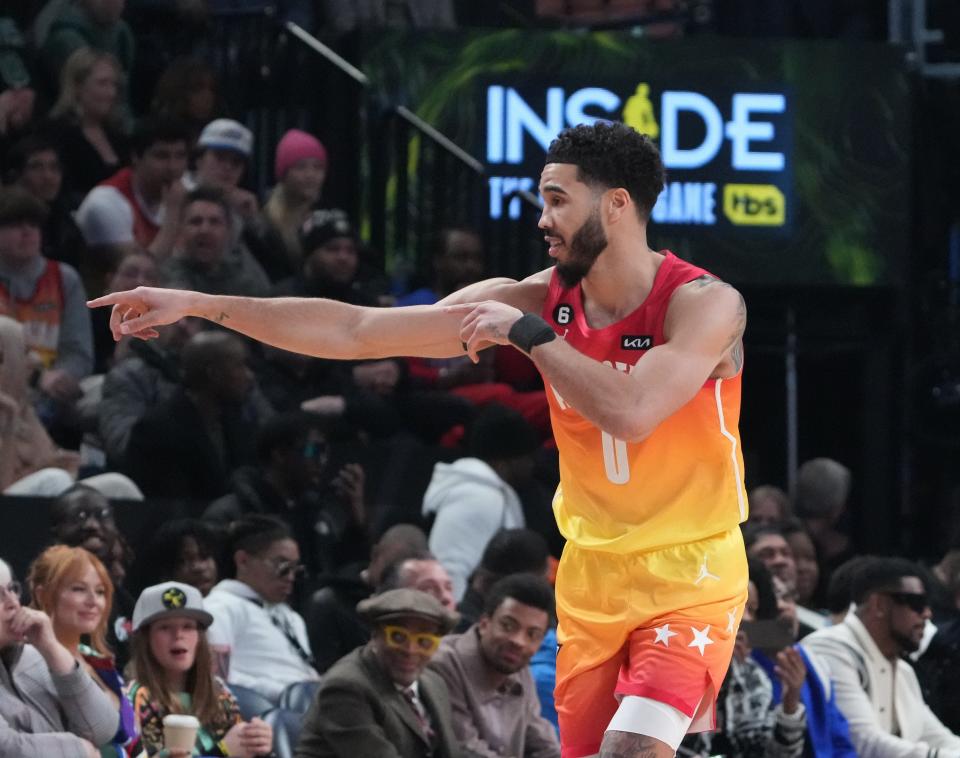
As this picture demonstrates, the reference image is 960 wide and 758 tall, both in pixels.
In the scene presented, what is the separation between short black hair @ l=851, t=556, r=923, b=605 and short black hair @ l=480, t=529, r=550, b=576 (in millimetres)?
1571

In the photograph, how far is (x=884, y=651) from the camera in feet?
31.1

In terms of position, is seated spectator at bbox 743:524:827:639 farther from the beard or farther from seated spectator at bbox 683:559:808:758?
the beard

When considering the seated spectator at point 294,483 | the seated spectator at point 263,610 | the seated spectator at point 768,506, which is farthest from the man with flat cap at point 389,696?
the seated spectator at point 768,506

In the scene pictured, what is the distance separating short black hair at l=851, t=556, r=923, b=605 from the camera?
9.48 metres

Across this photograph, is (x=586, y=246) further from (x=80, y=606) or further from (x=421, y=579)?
(x=421, y=579)

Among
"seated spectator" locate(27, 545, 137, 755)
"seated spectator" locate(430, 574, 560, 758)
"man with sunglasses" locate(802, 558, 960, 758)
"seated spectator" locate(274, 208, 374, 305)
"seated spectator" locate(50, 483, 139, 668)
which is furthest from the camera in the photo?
"seated spectator" locate(274, 208, 374, 305)

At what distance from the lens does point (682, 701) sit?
4.99m

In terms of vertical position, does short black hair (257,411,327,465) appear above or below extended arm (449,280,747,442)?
below

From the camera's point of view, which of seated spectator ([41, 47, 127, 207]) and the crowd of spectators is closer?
the crowd of spectators

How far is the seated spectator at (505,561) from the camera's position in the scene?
29.9 feet

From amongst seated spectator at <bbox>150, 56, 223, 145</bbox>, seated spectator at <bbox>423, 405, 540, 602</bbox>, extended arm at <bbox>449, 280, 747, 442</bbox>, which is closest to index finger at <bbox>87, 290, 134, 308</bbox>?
extended arm at <bbox>449, 280, 747, 442</bbox>

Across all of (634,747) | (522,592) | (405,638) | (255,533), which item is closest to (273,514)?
(255,533)

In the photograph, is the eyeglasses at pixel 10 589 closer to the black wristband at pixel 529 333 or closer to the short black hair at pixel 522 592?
the short black hair at pixel 522 592

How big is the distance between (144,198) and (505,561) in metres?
3.34
